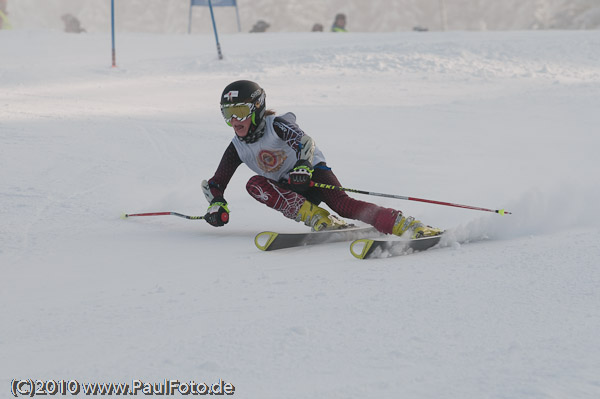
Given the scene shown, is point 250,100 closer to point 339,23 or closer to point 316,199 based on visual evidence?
point 316,199

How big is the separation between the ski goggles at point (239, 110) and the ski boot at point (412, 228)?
1115 millimetres

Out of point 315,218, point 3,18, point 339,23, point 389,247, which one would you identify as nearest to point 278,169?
point 315,218

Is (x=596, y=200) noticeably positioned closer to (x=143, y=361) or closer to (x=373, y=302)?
(x=373, y=302)

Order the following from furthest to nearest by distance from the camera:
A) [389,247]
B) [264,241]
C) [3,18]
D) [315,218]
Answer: [3,18], [315,218], [264,241], [389,247]

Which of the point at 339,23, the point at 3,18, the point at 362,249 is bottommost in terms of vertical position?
the point at 3,18

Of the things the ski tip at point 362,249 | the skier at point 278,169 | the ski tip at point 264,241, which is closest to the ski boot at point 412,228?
the skier at point 278,169

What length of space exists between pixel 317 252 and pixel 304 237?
0.24 meters

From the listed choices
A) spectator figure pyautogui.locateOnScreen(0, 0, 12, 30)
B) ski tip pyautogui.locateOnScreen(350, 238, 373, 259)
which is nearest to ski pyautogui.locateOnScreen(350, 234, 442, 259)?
ski tip pyautogui.locateOnScreen(350, 238, 373, 259)

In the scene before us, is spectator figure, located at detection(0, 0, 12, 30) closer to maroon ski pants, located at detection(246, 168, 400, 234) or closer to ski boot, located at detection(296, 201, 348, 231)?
maroon ski pants, located at detection(246, 168, 400, 234)

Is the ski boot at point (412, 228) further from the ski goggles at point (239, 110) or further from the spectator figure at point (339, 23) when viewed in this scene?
the spectator figure at point (339, 23)

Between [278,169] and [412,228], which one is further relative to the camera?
[278,169]

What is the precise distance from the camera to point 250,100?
425 cm

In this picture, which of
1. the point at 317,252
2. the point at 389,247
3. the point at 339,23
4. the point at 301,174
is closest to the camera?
the point at 389,247

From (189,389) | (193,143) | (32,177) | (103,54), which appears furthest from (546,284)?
(103,54)
